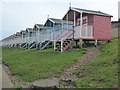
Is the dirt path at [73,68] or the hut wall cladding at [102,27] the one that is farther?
the hut wall cladding at [102,27]

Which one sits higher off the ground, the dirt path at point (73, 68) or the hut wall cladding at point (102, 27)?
the hut wall cladding at point (102, 27)

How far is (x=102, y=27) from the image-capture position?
46.6ft

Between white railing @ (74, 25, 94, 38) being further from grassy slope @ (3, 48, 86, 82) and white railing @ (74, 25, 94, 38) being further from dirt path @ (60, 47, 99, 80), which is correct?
dirt path @ (60, 47, 99, 80)

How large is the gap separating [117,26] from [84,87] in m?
16.9

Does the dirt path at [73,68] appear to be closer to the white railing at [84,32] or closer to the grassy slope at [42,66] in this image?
the grassy slope at [42,66]

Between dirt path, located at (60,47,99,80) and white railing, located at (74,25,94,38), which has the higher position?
white railing, located at (74,25,94,38)

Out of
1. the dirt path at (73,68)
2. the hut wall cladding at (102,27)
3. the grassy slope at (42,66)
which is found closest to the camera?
the dirt path at (73,68)

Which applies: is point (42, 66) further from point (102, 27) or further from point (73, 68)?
point (102, 27)

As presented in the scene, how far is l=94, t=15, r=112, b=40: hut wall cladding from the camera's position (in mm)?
13719

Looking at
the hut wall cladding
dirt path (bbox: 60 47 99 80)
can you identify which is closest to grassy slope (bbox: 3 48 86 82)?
dirt path (bbox: 60 47 99 80)

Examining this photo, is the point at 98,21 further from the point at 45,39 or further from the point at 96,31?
the point at 45,39

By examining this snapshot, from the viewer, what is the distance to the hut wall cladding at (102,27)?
45.0ft

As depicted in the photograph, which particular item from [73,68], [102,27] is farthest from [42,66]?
[102,27]

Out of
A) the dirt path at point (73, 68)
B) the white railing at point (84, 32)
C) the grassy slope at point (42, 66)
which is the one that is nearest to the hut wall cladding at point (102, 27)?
the white railing at point (84, 32)
